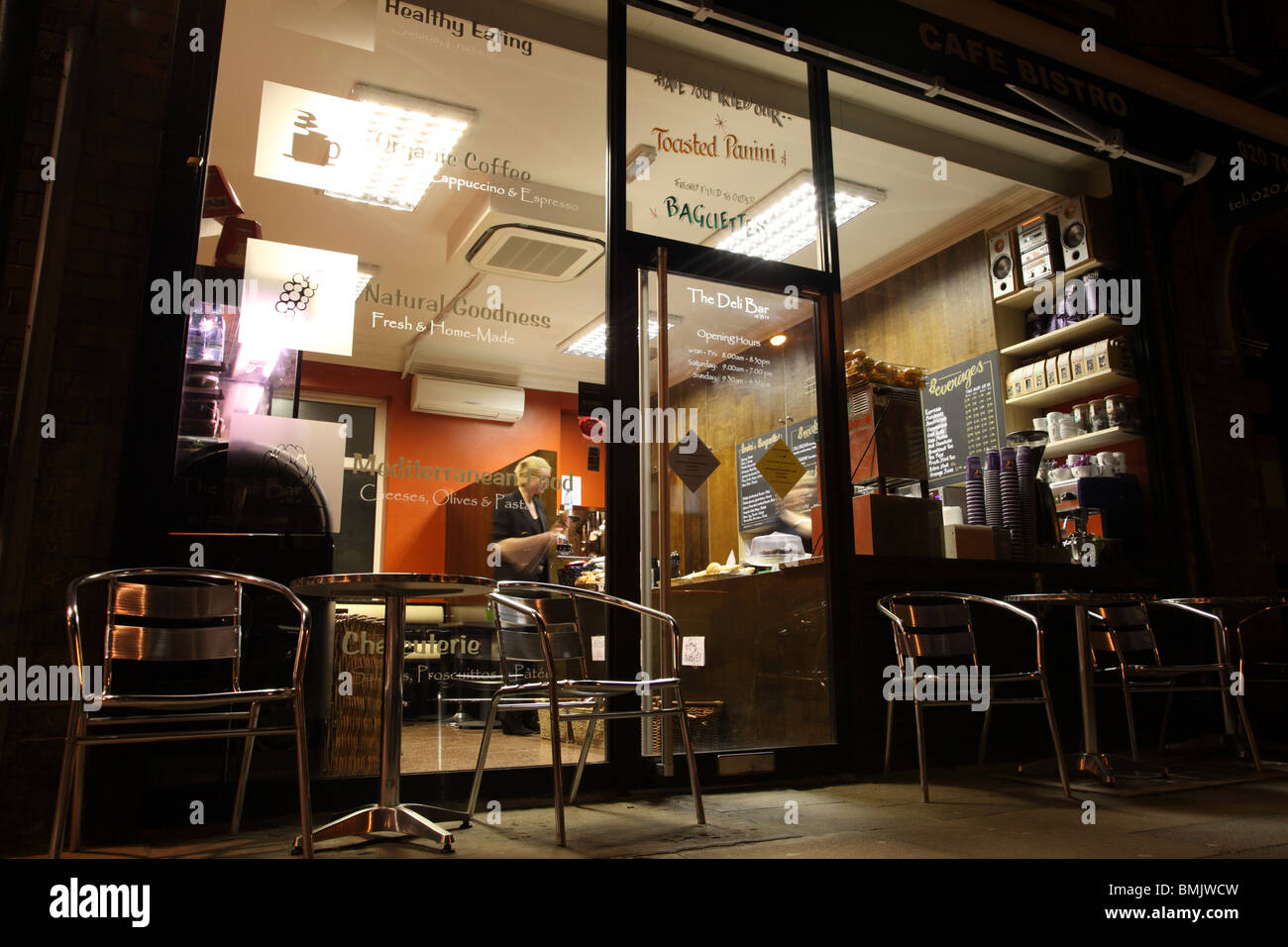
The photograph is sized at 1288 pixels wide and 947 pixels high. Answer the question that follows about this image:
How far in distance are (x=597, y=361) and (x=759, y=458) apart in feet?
2.91

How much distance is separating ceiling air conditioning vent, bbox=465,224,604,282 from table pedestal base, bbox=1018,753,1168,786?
9.59 feet

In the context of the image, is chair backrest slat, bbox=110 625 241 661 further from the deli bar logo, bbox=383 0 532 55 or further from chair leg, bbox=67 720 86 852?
the deli bar logo, bbox=383 0 532 55

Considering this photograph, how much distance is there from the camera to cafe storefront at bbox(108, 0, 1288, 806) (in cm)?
302

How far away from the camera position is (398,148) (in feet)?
11.4

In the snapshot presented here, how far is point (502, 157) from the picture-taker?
3701 mm

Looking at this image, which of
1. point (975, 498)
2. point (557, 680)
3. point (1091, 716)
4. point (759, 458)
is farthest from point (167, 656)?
point (975, 498)

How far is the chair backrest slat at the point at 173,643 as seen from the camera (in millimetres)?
2275

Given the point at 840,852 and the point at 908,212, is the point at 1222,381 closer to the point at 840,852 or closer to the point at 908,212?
the point at 908,212

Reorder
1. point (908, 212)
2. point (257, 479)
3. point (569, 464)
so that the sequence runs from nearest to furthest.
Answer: point (257, 479) → point (569, 464) → point (908, 212)

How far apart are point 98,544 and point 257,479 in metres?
0.50

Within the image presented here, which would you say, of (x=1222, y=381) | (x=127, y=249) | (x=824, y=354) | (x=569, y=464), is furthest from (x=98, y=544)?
(x=1222, y=381)

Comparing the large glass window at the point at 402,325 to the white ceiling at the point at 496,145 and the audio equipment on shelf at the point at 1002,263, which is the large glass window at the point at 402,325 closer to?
the white ceiling at the point at 496,145
